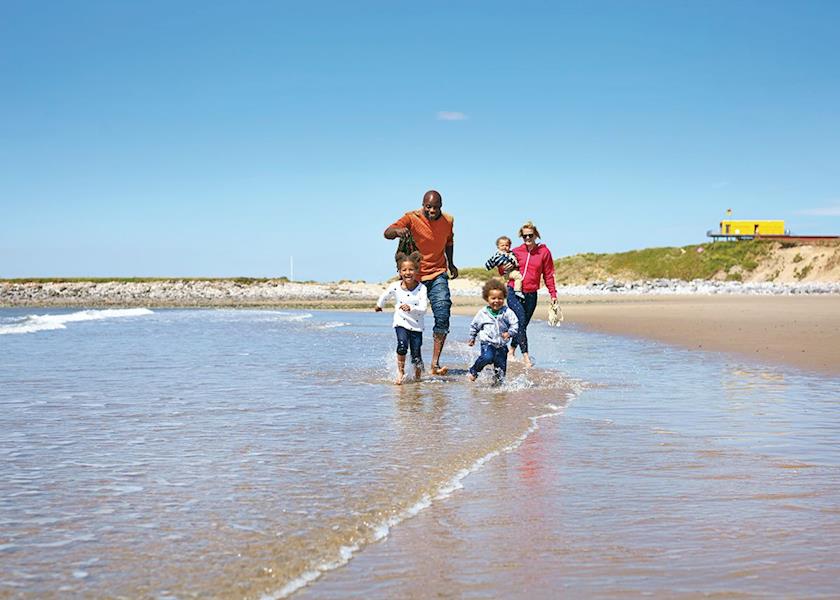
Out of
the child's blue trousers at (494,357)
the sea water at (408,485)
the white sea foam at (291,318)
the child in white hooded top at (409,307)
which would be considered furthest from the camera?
the white sea foam at (291,318)

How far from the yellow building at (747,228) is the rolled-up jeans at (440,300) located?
3131 inches

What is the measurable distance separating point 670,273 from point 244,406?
243ft

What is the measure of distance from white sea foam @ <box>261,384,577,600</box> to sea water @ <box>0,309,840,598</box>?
0.04 ft

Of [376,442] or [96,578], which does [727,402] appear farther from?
[96,578]

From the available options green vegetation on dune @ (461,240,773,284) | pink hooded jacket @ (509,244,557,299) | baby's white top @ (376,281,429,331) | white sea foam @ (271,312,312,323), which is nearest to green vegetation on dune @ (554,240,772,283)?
green vegetation on dune @ (461,240,773,284)

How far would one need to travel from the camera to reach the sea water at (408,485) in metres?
3.26

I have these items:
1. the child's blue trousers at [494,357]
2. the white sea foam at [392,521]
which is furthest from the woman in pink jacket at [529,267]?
the white sea foam at [392,521]

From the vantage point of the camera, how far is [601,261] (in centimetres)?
8531

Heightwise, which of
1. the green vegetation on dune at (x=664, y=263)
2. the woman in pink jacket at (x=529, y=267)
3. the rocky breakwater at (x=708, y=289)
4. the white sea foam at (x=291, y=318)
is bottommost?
the white sea foam at (x=291, y=318)

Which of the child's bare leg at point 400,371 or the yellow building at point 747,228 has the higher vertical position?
the yellow building at point 747,228

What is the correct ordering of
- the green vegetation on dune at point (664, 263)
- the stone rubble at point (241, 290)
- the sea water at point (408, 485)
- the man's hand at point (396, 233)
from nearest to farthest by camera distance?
the sea water at point (408, 485) → the man's hand at point (396, 233) → the stone rubble at point (241, 290) → the green vegetation on dune at point (664, 263)

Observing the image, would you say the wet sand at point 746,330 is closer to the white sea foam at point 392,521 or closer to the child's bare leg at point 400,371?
the child's bare leg at point 400,371

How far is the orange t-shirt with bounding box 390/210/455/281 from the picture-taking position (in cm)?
1075

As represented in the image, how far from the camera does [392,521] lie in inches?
156
